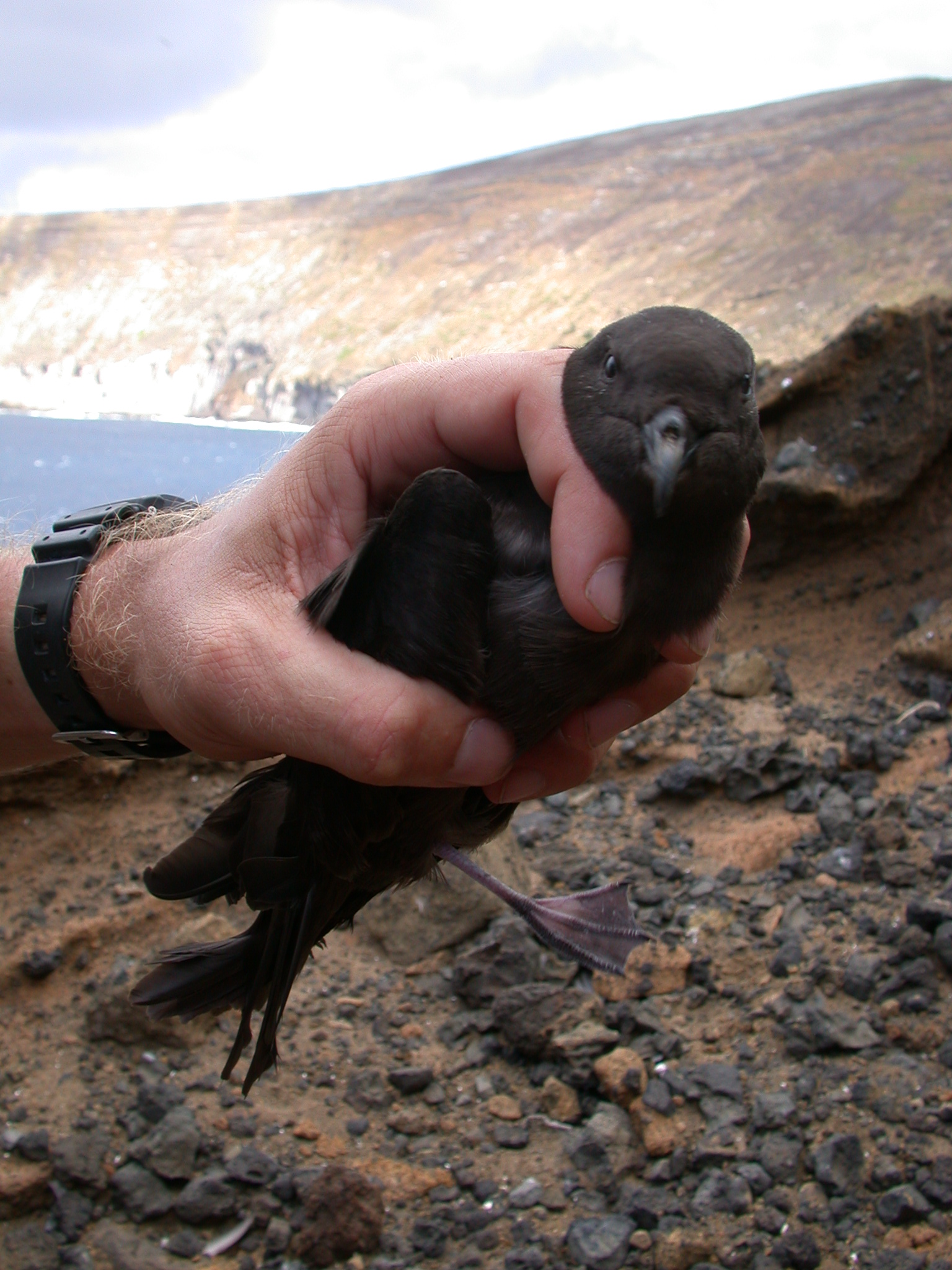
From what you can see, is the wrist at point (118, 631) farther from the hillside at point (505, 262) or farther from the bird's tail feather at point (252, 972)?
the hillside at point (505, 262)

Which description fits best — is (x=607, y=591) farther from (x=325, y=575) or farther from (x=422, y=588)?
A: (x=325, y=575)

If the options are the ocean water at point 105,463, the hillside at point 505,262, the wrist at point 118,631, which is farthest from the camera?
the hillside at point 505,262

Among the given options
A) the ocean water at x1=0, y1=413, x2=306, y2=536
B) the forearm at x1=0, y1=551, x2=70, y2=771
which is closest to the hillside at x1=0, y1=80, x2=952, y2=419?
the ocean water at x1=0, y1=413, x2=306, y2=536

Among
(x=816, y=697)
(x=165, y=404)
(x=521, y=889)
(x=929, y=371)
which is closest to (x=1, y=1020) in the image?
(x=521, y=889)

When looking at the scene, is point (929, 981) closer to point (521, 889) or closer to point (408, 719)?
point (521, 889)

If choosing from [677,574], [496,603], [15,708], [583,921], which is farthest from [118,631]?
[583,921]

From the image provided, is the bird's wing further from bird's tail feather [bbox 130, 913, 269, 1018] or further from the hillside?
the hillside

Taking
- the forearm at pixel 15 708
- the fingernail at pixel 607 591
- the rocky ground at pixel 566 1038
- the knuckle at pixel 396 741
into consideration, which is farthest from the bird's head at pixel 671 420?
the rocky ground at pixel 566 1038
